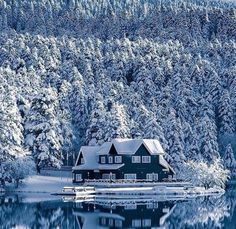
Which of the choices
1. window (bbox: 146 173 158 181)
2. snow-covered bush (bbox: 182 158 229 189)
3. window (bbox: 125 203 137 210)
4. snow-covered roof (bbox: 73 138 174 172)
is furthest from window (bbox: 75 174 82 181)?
window (bbox: 125 203 137 210)

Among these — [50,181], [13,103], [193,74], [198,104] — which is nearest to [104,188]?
[50,181]

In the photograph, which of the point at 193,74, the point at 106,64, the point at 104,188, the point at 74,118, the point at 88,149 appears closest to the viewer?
the point at 104,188

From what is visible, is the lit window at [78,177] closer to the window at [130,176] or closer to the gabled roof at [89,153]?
the gabled roof at [89,153]

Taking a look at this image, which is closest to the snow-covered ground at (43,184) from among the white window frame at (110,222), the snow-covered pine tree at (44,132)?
the snow-covered pine tree at (44,132)

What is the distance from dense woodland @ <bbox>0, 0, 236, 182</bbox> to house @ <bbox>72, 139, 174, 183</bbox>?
166 inches

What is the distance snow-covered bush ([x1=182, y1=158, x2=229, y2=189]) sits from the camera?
3511 inches

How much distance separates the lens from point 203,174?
293ft

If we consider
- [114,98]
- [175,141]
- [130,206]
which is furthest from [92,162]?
[114,98]

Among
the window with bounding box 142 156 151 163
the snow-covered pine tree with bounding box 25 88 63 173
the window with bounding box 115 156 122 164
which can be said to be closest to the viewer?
the window with bounding box 115 156 122 164

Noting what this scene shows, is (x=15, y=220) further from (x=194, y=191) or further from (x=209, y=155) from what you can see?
(x=209, y=155)

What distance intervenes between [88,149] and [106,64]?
5362 cm

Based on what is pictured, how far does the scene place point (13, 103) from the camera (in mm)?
94125

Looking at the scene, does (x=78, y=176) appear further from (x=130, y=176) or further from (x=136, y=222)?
(x=136, y=222)

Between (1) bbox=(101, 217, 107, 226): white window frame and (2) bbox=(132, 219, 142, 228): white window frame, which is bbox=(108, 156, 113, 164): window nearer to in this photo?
(1) bbox=(101, 217, 107, 226): white window frame
